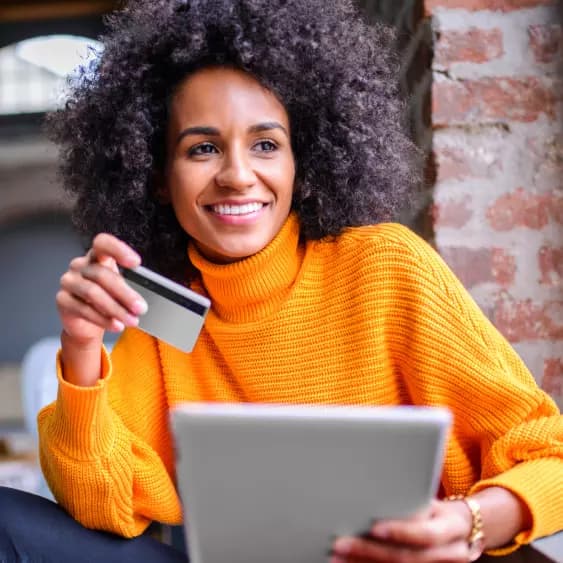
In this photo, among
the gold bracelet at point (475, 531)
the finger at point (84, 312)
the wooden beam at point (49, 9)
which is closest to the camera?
the gold bracelet at point (475, 531)

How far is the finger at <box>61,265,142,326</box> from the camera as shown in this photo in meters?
0.91

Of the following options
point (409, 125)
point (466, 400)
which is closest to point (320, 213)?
point (466, 400)

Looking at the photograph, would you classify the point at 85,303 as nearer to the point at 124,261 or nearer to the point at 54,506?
the point at 124,261

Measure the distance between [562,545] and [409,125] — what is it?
92 cm

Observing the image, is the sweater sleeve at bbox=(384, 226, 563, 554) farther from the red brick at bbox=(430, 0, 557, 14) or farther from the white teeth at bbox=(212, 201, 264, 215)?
the red brick at bbox=(430, 0, 557, 14)

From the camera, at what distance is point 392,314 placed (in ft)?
3.49

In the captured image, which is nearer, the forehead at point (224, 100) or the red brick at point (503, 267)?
the forehead at point (224, 100)

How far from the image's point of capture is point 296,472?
2.03ft

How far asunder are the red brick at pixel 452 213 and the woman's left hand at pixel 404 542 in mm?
770

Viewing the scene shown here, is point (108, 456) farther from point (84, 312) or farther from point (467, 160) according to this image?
point (467, 160)

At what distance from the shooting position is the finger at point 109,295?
914mm

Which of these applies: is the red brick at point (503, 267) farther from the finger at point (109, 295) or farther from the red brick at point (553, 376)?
the finger at point (109, 295)

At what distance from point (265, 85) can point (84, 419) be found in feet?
1.64

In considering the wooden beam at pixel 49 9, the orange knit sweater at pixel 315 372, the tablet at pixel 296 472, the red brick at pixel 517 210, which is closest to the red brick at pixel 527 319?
the red brick at pixel 517 210
